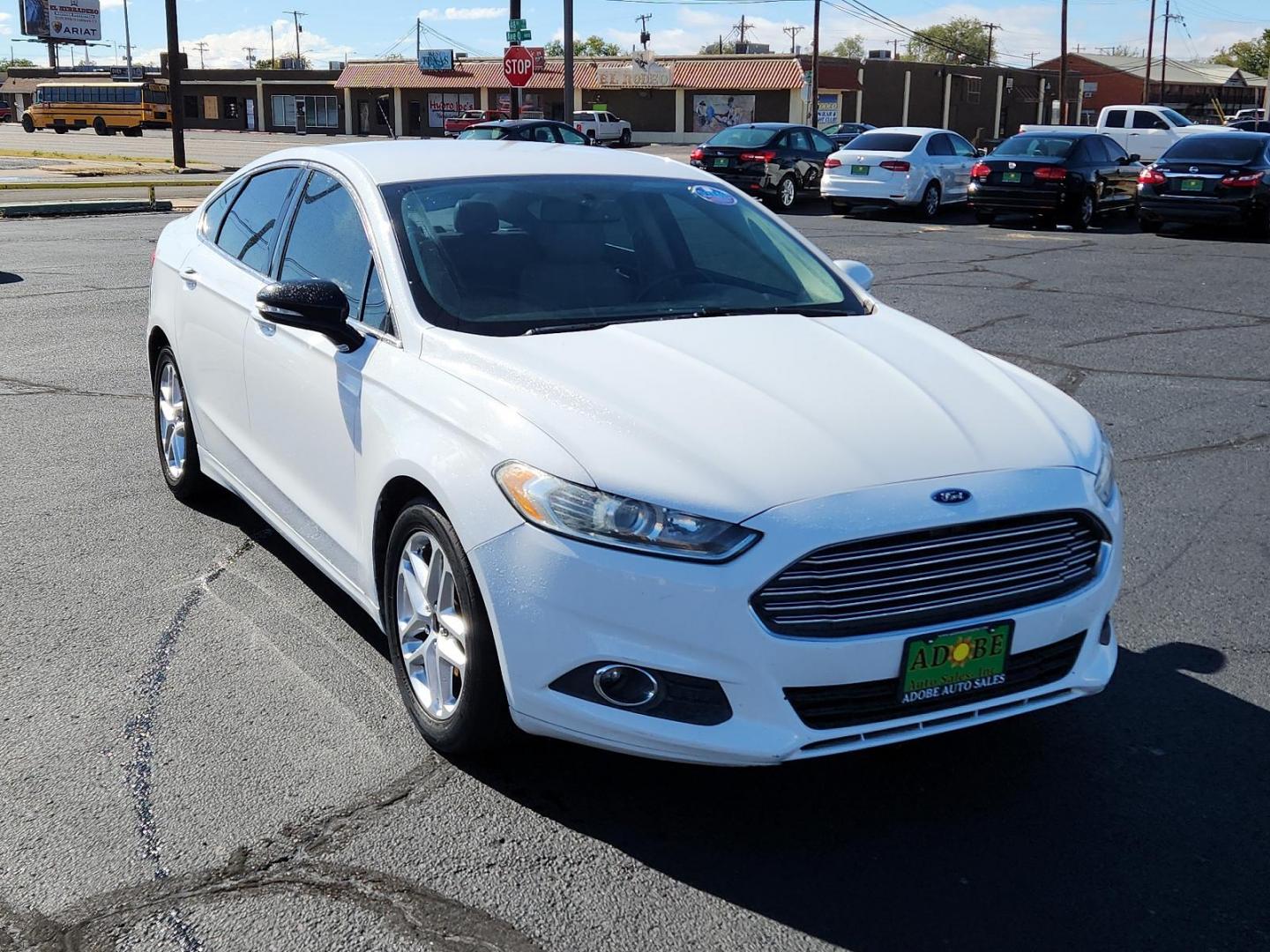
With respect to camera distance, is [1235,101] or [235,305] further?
[1235,101]

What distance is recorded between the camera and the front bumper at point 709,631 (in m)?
3.07

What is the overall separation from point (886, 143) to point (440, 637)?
2106cm

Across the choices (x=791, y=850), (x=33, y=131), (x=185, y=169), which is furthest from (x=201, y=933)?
(x=33, y=131)

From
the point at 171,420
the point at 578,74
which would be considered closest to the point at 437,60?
the point at 578,74

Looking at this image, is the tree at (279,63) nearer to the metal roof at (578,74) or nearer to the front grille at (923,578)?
the metal roof at (578,74)

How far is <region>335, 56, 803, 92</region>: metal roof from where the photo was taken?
7138cm

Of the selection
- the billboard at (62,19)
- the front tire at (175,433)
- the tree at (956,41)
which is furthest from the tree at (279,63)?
the front tire at (175,433)

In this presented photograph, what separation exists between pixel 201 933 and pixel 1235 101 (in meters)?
125

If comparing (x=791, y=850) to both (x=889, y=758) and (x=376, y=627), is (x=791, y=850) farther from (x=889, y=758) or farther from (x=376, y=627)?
(x=376, y=627)

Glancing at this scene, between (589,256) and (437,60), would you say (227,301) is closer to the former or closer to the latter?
(589,256)

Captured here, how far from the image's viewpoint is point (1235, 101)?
112 meters

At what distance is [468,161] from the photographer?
4922 millimetres

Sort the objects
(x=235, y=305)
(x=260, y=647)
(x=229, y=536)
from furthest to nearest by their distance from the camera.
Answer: (x=229, y=536), (x=235, y=305), (x=260, y=647)

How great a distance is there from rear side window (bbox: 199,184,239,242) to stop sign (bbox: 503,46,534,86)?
24.1m
